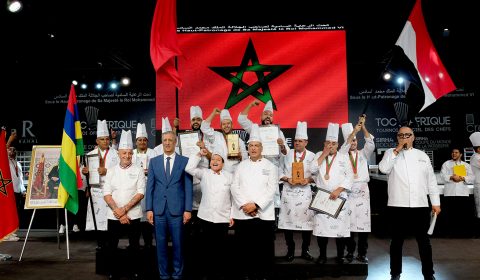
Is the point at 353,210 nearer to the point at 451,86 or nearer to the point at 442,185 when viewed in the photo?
the point at 451,86

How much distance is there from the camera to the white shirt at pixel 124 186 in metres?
4.64

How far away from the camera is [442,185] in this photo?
842cm

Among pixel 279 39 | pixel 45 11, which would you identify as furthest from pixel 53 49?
pixel 279 39

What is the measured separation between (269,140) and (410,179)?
1.53m

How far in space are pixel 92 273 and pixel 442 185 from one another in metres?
6.38

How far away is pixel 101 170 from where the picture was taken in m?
5.55

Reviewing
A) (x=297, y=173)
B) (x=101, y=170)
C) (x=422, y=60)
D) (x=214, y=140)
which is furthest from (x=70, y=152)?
(x=422, y=60)

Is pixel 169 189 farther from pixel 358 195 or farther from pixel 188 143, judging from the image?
pixel 358 195

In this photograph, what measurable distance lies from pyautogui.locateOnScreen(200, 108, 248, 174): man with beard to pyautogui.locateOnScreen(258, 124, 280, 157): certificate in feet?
0.99

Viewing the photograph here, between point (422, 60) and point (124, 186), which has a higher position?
point (422, 60)

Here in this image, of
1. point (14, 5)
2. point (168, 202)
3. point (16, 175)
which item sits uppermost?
point (14, 5)

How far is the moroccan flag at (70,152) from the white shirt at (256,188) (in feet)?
7.80

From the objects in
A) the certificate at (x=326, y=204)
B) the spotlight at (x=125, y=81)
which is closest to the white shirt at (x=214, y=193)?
the certificate at (x=326, y=204)

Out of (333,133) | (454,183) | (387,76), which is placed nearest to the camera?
(333,133)
